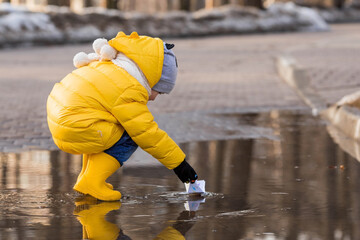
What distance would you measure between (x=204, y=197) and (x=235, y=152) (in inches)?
72.2

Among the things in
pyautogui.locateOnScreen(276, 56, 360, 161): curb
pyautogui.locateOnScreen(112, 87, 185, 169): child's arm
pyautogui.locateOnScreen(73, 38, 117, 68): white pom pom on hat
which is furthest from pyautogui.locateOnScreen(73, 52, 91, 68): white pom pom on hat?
pyautogui.locateOnScreen(276, 56, 360, 161): curb

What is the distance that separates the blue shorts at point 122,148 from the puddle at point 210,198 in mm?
258

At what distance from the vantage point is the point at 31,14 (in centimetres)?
2409

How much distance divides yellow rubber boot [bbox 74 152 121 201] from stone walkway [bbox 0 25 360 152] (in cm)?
211

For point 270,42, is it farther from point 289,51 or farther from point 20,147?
point 20,147

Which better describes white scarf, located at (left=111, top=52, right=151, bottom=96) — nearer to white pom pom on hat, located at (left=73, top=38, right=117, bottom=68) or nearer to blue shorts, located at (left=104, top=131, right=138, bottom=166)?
white pom pom on hat, located at (left=73, top=38, right=117, bottom=68)

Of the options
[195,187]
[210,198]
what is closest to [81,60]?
[195,187]

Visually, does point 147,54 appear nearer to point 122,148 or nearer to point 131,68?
point 131,68

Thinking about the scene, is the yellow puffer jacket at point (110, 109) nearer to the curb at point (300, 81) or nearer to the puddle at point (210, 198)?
the puddle at point (210, 198)

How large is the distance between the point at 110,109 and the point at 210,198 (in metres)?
0.78

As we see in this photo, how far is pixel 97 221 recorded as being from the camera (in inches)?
173

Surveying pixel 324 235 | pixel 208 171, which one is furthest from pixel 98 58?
pixel 324 235

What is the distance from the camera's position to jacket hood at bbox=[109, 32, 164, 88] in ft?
16.2

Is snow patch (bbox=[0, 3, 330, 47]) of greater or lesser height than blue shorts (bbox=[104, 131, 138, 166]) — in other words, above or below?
below
